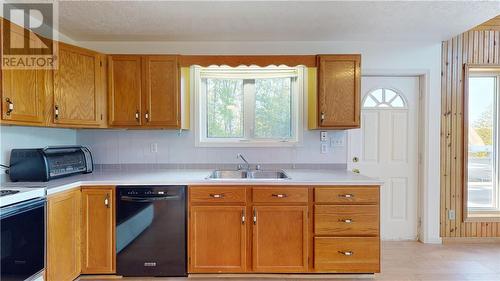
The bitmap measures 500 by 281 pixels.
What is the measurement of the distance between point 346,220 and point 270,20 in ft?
6.25

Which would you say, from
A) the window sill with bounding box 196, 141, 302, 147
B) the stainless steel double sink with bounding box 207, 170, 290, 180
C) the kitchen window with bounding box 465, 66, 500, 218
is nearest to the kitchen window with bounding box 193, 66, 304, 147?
the window sill with bounding box 196, 141, 302, 147

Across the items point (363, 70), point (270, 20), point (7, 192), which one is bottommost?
point (7, 192)

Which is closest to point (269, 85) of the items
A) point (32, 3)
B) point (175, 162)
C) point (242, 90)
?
point (242, 90)

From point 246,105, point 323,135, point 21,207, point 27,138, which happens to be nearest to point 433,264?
point 323,135

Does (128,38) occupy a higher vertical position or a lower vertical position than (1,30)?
higher

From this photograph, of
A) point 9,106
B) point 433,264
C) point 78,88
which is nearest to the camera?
point 9,106

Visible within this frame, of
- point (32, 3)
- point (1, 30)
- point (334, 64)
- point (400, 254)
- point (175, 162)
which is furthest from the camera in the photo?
point (175, 162)

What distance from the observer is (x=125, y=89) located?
2.71 meters

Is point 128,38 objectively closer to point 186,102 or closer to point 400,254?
point 186,102

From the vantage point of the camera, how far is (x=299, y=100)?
10.2ft

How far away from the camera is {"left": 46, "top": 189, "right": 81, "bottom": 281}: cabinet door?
6.53ft

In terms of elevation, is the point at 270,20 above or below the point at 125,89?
above

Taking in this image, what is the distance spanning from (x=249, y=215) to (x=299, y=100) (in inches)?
57.3

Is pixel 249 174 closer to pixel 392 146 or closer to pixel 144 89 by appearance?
pixel 144 89
